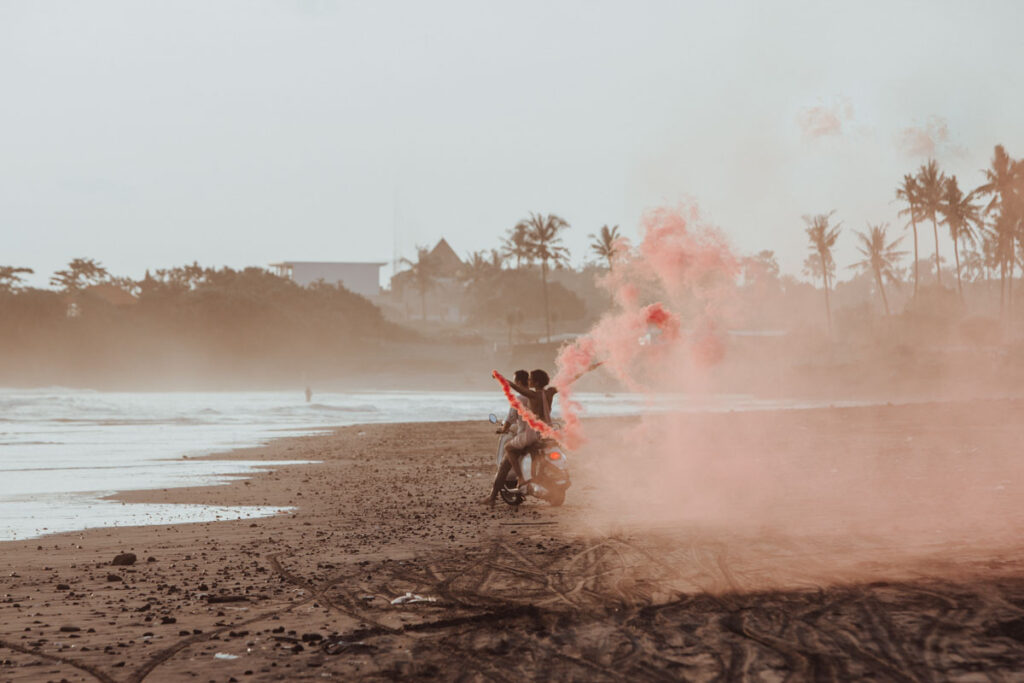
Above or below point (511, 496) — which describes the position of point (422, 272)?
above

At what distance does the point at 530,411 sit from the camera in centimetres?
1467

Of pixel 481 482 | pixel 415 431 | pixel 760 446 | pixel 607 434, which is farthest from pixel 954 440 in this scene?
pixel 415 431

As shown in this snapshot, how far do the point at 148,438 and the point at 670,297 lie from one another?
1995 centimetres

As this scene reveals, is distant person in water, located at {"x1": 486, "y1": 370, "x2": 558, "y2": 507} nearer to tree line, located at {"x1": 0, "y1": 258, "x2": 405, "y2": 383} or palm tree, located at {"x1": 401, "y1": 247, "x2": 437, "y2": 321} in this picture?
tree line, located at {"x1": 0, "y1": 258, "x2": 405, "y2": 383}

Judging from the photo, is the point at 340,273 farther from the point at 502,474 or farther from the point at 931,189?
the point at 502,474

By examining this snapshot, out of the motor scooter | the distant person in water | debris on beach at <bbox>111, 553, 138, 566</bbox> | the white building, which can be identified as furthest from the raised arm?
the white building

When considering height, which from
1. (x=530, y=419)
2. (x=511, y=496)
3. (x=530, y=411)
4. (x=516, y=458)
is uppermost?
(x=530, y=411)

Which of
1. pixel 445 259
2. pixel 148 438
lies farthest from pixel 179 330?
pixel 148 438

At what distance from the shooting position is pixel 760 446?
27.9 metres

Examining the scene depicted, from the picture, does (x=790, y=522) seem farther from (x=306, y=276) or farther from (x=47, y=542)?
(x=306, y=276)

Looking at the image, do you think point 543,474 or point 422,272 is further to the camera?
point 422,272

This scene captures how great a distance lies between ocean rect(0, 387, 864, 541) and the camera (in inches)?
606

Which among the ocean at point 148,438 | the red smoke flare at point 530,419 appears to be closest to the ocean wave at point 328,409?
the ocean at point 148,438

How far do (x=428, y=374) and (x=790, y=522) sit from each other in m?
80.9
